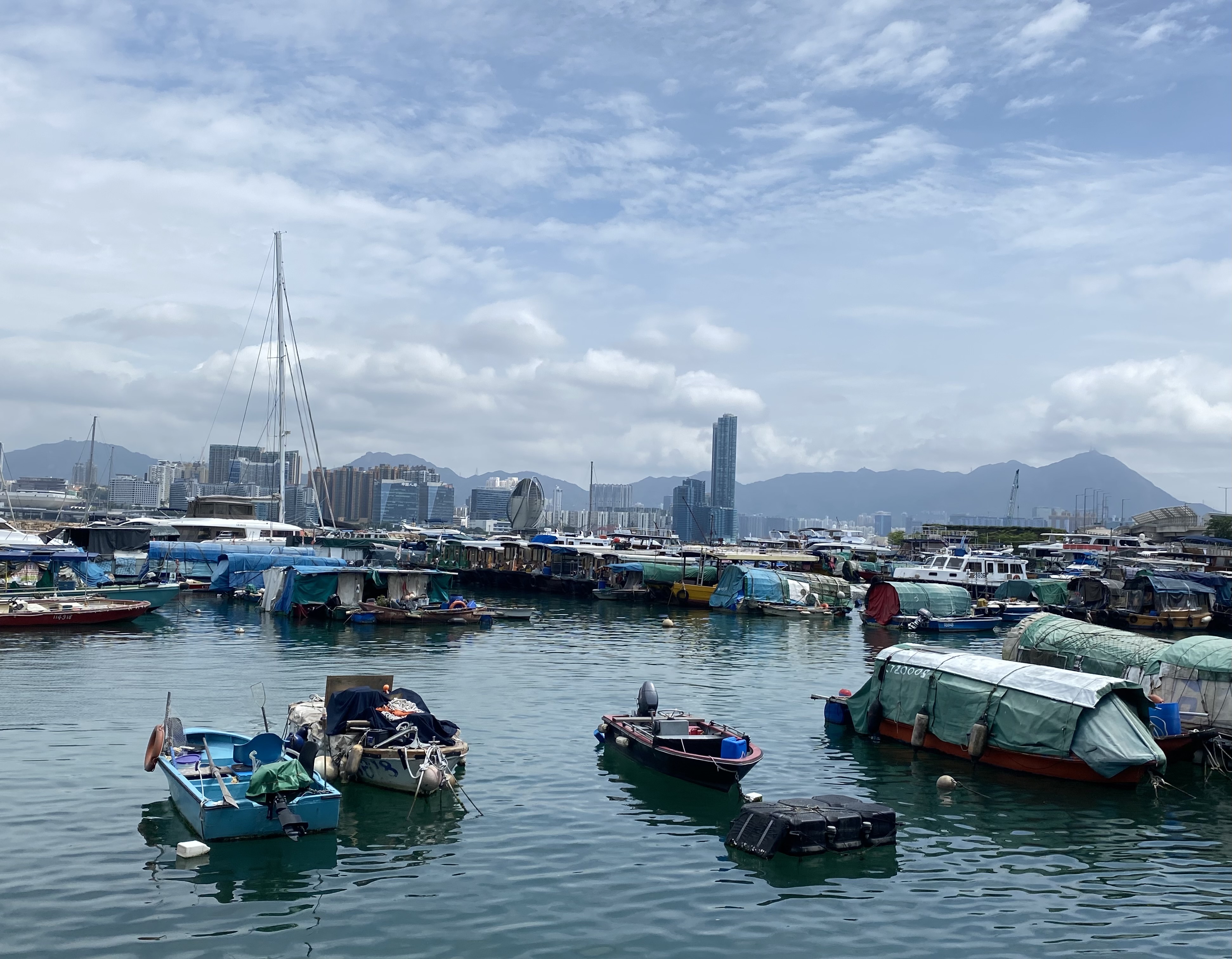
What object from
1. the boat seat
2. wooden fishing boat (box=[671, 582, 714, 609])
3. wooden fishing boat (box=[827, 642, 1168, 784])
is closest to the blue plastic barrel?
wooden fishing boat (box=[827, 642, 1168, 784])

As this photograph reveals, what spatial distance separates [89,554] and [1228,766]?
6552cm

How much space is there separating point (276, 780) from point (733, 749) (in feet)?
35.9

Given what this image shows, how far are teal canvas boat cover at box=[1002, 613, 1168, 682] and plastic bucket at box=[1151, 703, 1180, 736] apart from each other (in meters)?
2.76

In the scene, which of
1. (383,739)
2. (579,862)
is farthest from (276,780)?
(579,862)

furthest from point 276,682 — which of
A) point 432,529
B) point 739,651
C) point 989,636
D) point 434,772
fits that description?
point 432,529

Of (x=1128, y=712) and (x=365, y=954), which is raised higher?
(x=1128, y=712)

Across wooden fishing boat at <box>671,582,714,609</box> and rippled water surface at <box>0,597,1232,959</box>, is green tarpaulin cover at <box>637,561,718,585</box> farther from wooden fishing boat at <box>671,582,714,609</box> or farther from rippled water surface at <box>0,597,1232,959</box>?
rippled water surface at <box>0,597,1232,959</box>

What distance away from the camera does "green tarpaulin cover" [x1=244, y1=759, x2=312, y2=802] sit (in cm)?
1956

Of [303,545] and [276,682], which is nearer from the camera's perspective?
[276,682]

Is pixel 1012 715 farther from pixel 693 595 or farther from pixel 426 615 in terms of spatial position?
pixel 693 595

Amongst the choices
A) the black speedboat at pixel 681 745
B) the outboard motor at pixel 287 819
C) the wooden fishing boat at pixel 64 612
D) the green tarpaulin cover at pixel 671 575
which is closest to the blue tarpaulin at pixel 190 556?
the wooden fishing boat at pixel 64 612

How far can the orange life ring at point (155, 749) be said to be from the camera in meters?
22.0

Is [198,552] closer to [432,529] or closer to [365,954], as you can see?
[365,954]

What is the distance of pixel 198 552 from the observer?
7962 centimetres
